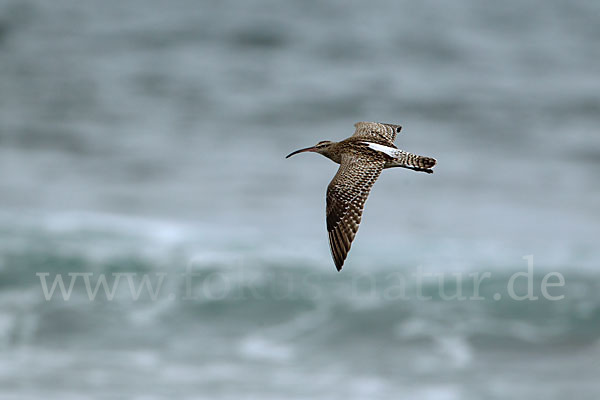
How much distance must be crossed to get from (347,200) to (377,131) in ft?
9.85

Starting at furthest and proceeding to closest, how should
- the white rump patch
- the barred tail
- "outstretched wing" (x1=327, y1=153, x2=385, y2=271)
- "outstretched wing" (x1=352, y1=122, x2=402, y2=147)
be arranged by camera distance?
"outstretched wing" (x1=352, y1=122, x2=402, y2=147) < the white rump patch < the barred tail < "outstretched wing" (x1=327, y1=153, x2=385, y2=271)

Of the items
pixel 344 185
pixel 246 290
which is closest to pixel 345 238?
pixel 344 185

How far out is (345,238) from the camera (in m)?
14.1

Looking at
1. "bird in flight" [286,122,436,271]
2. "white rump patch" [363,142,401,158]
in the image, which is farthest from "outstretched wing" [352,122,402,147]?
"bird in flight" [286,122,436,271]

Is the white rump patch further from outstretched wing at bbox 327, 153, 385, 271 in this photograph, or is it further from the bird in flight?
→ outstretched wing at bbox 327, 153, 385, 271

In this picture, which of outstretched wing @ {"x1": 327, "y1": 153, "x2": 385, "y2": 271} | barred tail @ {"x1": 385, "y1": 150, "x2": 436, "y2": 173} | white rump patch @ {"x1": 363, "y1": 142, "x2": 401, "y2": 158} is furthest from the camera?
white rump patch @ {"x1": 363, "y1": 142, "x2": 401, "y2": 158}

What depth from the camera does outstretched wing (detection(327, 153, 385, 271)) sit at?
1414 cm

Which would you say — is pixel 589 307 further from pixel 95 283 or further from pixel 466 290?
pixel 95 283

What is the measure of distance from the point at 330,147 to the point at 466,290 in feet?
83.9

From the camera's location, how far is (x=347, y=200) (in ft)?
47.1

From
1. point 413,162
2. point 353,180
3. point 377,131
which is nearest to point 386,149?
point 413,162

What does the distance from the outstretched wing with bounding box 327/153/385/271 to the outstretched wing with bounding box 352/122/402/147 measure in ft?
5.97

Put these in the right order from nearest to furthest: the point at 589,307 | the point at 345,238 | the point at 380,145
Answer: the point at 345,238, the point at 380,145, the point at 589,307

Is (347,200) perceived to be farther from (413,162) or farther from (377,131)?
(377,131)
